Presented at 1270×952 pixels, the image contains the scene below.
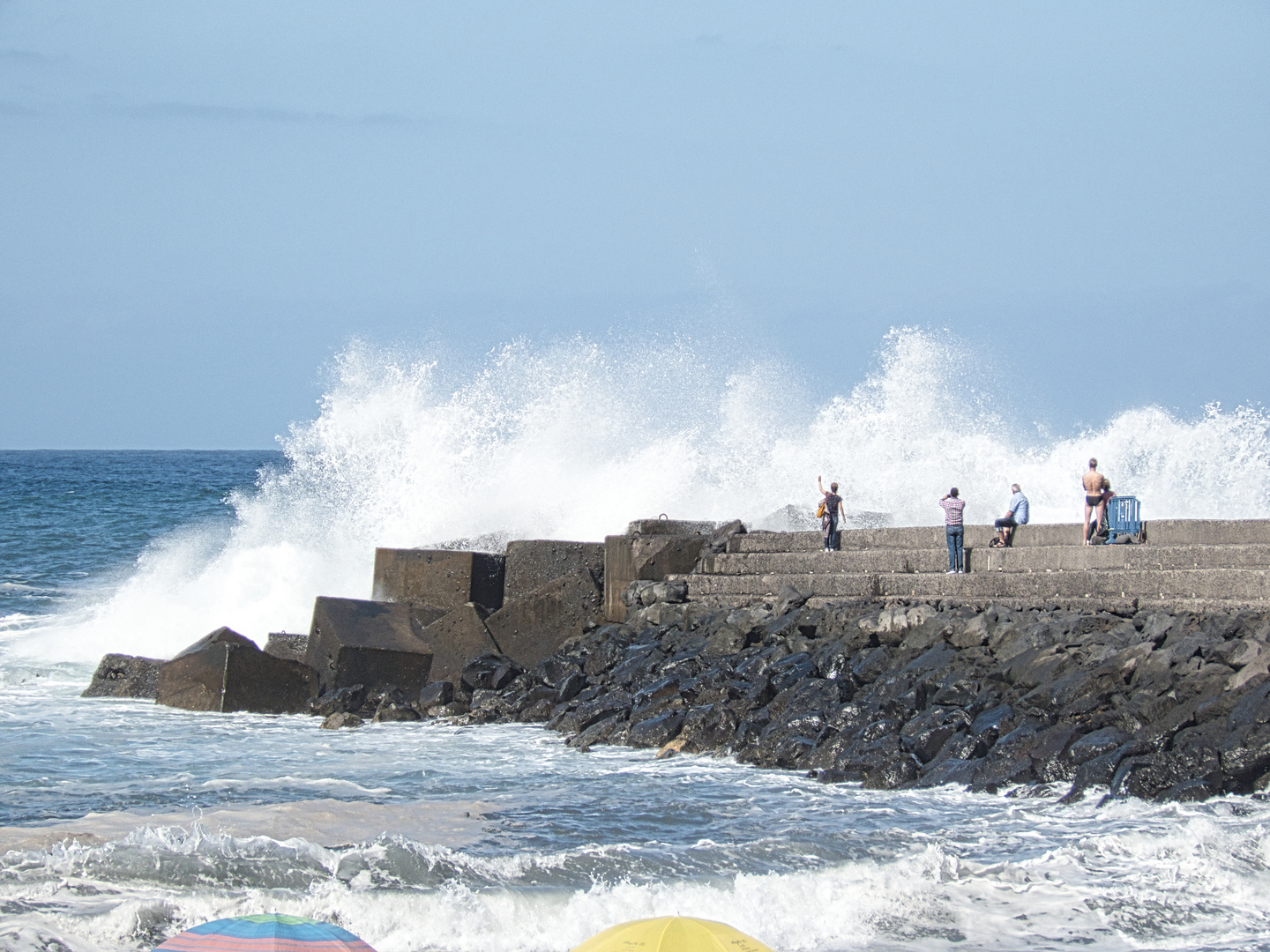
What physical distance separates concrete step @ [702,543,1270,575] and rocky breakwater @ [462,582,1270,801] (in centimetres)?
67

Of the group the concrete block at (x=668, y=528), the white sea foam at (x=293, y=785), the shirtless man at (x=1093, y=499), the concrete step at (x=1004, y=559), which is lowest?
the white sea foam at (x=293, y=785)

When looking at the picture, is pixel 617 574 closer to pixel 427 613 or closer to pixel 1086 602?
pixel 427 613

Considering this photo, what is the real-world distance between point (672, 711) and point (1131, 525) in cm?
471

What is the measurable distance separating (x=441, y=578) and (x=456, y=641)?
1.28 metres

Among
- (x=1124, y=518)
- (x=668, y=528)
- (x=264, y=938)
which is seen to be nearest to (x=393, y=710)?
(x=668, y=528)

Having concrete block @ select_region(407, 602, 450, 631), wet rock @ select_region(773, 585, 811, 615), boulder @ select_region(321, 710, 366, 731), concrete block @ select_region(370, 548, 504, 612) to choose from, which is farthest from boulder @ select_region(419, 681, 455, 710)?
wet rock @ select_region(773, 585, 811, 615)

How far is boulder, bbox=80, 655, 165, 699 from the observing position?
1244 centimetres

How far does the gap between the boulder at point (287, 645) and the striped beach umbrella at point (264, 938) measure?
1002 centimetres

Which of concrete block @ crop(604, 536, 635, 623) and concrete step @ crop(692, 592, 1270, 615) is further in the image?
concrete block @ crop(604, 536, 635, 623)

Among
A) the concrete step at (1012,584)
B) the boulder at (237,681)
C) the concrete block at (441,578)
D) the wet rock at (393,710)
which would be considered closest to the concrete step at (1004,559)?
the concrete step at (1012,584)

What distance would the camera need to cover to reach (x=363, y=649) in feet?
38.7

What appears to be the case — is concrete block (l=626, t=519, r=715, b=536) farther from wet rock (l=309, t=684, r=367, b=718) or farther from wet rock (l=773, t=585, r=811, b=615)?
wet rock (l=309, t=684, r=367, b=718)

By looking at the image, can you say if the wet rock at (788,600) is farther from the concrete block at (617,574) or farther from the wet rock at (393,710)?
the wet rock at (393,710)

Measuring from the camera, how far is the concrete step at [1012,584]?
30.6 ft
